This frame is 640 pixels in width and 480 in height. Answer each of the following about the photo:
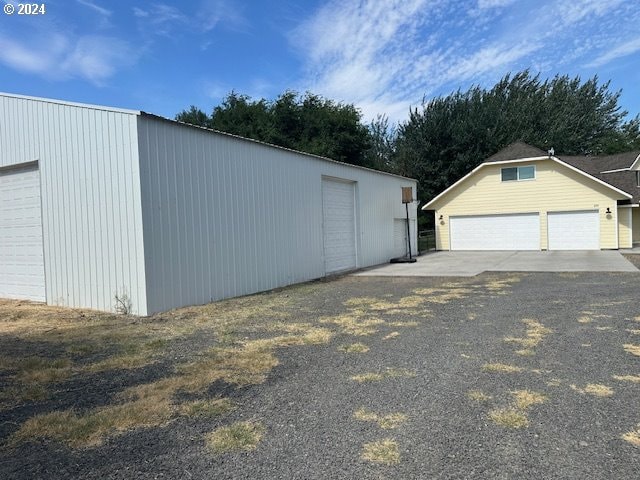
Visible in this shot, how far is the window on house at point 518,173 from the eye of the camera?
23.8 metres

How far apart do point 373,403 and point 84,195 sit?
25.3 feet

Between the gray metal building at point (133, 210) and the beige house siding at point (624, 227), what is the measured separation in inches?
700

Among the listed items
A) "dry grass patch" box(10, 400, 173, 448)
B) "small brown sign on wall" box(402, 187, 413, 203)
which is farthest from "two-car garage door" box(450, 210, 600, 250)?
"dry grass patch" box(10, 400, 173, 448)

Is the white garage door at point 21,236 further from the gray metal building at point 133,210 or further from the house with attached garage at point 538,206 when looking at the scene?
the house with attached garage at point 538,206

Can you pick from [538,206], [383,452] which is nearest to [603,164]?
[538,206]

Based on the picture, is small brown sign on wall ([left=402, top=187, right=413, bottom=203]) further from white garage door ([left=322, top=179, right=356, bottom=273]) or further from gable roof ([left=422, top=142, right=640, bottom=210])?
gable roof ([left=422, top=142, right=640, bottom=210])

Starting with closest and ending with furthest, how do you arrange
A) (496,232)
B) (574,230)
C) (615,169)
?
(574,230) < (496,232) < (615,169)

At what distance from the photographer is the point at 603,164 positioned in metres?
27.8

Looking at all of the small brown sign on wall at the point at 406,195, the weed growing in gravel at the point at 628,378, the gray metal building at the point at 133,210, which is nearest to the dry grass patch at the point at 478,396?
the weed growing in gravel at the point at 628,378

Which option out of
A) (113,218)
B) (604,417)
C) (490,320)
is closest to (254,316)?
(113,218)

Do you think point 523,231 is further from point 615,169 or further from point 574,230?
point 615,169

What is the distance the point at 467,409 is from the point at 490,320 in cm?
380

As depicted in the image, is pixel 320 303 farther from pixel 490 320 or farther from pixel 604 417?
pixel 604 417

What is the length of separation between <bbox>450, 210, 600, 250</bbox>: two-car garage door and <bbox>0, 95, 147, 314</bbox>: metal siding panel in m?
20.1
